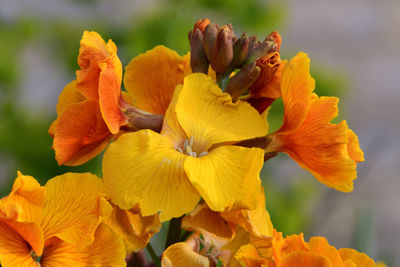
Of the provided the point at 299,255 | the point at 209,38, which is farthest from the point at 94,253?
the point at 209,38

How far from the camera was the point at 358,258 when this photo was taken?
0.80 metres

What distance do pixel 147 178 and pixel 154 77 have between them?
291 millimetres

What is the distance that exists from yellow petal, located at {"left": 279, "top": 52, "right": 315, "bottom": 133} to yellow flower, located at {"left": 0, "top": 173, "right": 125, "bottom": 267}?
0.29 m

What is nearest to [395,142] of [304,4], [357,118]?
[357,118]

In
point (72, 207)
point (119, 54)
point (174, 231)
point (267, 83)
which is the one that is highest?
point (267, 83)

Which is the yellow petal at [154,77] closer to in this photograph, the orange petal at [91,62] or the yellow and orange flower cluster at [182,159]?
the yellow and orange flower cluster at [182,159]

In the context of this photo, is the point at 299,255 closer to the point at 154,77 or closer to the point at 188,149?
the point at 188,149

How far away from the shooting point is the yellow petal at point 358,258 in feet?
2.59

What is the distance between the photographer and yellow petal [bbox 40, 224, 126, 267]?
0.72 meters

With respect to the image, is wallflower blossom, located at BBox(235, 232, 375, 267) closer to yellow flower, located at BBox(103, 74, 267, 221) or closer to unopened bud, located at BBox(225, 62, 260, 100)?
yellow flower, located at BBox(103, 74, 267, 221)

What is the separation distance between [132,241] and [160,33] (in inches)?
70.5

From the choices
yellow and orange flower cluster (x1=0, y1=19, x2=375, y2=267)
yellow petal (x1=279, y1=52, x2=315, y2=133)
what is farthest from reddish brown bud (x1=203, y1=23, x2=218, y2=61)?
yellow petal (x1=279, y1=52, x2=315, y2=133)

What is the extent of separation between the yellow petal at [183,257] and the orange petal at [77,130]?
196mm

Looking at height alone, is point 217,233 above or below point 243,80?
below
